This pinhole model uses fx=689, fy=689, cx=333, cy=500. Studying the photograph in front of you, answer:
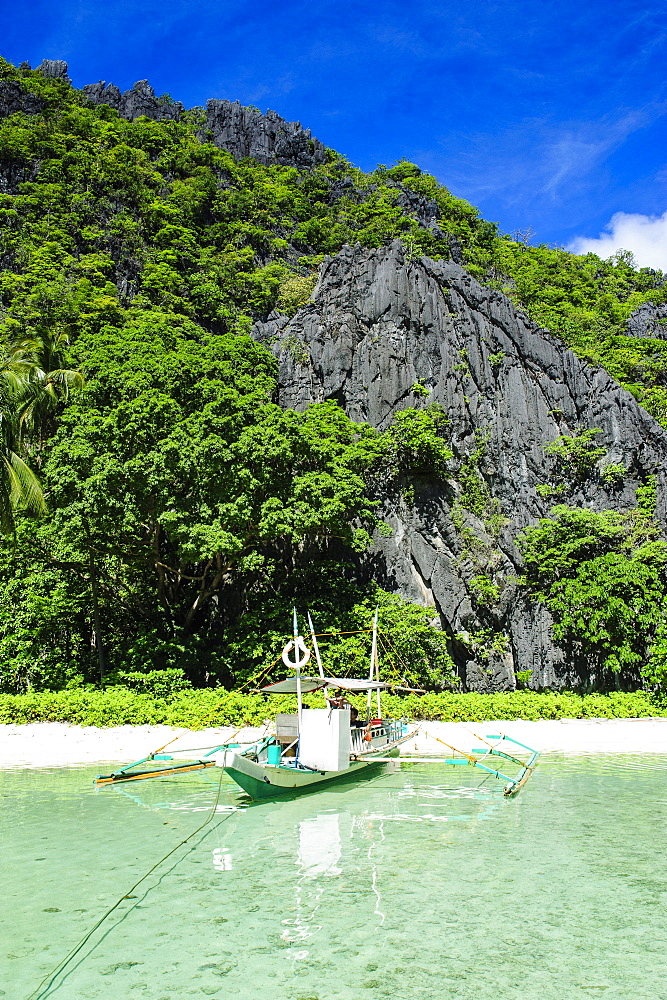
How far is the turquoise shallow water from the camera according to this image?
5.30 metres

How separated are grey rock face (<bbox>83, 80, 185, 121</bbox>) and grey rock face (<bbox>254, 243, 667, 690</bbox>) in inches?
1143

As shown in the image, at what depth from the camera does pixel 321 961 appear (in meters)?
5.53

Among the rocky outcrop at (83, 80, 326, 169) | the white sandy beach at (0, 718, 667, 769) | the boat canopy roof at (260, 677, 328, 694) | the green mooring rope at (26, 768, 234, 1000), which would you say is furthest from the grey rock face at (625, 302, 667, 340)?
the green mooring rope at (26, 768, 234, 1000)

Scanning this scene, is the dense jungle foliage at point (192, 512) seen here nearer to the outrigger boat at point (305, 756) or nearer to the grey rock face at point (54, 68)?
the outrigger boat at point (305, 756)

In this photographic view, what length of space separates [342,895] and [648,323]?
115 ft

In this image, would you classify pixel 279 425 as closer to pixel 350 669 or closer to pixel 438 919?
pixel 350 669

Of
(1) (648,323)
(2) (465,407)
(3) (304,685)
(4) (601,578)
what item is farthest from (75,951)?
(1) (648,323)

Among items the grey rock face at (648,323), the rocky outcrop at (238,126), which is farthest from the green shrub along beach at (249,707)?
the rocky outcrop at (238,126)

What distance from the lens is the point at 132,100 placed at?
159 ft

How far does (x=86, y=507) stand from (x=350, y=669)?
28.3 ft

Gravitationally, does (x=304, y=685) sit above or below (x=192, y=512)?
below

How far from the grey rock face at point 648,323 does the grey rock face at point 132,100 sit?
35.0m

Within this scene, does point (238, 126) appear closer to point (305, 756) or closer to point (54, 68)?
point (54, 68)

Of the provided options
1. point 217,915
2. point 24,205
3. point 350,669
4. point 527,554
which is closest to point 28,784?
point 217,915
